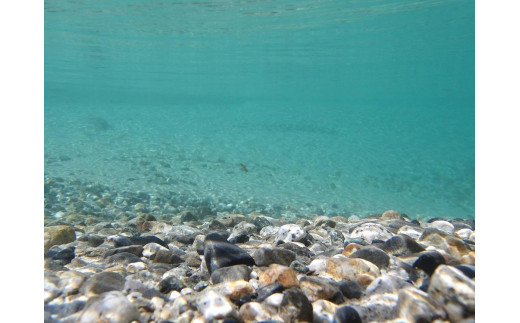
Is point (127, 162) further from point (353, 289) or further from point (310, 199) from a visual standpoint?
point (353, 289)

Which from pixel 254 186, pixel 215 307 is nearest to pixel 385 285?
pixel 215 307

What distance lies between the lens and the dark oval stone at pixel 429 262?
2262 mm

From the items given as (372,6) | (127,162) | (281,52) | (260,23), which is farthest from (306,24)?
(127,162)

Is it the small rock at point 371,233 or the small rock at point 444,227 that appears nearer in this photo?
the small rock at point 371,233

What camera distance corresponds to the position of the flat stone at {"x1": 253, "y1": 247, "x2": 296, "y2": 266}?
2543mm

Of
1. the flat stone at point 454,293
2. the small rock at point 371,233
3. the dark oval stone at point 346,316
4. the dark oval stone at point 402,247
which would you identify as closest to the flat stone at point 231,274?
the dark oval stone at point 346,316

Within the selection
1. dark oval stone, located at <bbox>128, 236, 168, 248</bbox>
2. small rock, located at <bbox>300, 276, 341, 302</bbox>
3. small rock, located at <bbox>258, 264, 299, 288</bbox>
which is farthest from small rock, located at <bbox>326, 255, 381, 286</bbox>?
dark oval stone, located at <bbox>128, 236, 168, 248</bbox>

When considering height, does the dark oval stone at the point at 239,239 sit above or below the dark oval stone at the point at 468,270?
below

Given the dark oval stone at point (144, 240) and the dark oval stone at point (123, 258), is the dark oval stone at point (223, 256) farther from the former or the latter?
the dark oval stone at point (144, 240)

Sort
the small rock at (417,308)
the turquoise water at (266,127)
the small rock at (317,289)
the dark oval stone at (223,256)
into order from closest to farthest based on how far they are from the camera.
Result: the small rock at (417,308), the small rock at (317,289), the dark oval stone at (223,256), the turquoise water at (266,127)

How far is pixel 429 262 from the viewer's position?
2.29 m

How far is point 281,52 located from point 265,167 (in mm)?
21329

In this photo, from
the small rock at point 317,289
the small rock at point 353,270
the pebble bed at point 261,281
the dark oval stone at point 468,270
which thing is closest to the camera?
the pebble bed at point 261,281

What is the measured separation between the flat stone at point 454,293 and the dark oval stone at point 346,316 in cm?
38
